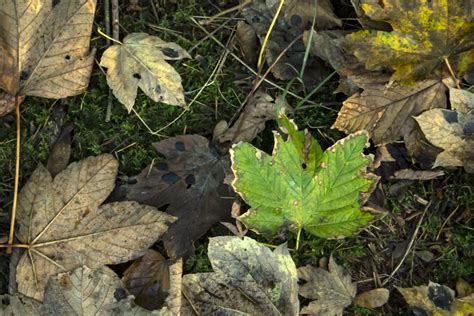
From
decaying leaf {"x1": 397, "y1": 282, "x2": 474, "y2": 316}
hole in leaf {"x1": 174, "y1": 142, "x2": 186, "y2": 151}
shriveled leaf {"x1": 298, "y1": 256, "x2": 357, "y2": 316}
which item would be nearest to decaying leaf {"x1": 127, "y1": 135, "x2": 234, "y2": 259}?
hole in leaf {"x1": 174, "y1": 142, "x2": 186, "y2": 151}

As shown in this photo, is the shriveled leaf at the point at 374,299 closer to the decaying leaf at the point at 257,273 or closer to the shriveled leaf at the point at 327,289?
the shriveled leaf at the point at 327,289

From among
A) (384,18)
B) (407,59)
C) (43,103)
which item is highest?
(384,18)

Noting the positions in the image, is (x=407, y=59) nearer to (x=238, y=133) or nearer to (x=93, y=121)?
(x=238, y=133)

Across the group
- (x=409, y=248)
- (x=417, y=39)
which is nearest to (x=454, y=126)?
(x=417, y=39)

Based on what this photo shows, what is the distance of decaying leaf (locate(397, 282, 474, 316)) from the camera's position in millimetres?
1956

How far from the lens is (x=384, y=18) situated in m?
1.79

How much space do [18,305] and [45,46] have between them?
887 mm

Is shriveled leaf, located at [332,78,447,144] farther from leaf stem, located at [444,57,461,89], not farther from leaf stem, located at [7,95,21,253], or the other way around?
leaf stem, located at [7,95,21,253]

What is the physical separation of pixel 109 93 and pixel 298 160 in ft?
2.44

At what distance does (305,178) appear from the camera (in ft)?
6.05

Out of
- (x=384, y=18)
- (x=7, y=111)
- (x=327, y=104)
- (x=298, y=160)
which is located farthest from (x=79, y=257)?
(x=384, y=18)

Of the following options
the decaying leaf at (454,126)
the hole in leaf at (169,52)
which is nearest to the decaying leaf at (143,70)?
the hole in leaf at (169,52)

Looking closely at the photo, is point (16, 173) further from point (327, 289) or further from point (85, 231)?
point (327, 289)

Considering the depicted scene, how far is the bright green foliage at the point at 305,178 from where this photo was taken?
6.00 ft
